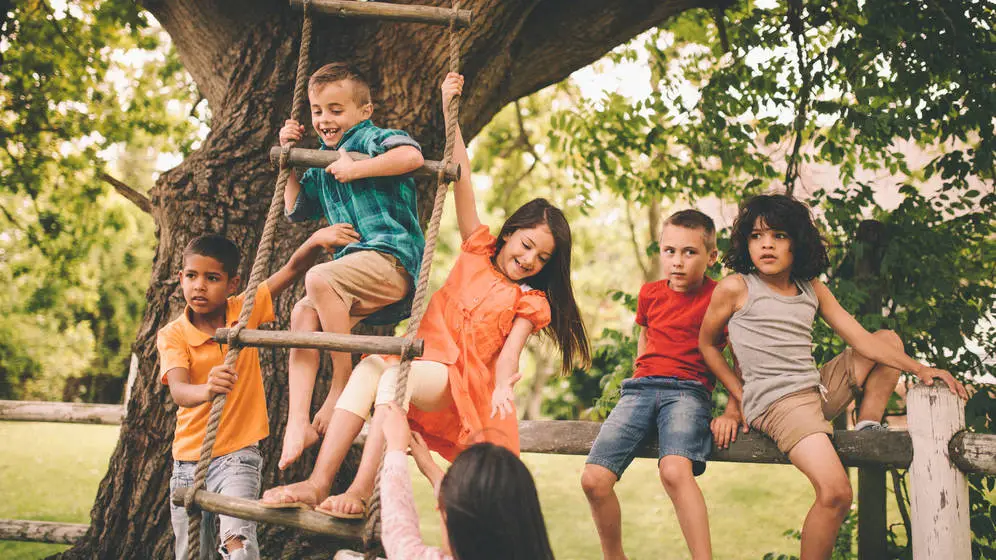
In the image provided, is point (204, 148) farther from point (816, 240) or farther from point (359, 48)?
point (816, 240)

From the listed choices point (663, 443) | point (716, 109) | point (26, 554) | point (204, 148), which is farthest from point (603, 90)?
point (26, 554)

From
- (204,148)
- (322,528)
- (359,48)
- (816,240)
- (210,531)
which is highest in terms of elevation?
(359,48)

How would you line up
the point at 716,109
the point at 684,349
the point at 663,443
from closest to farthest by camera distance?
the point at 663,443 < the point at 684,349 < the point at 716,109

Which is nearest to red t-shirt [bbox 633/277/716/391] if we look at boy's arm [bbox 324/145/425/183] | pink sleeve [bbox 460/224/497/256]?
pink sleeve [bbox 460/224/497/256]

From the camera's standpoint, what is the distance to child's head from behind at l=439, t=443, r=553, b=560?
1.84 meters

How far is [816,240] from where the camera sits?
3035 millimetres

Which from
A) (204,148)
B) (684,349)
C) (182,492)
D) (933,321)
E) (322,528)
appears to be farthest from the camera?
(933,321)

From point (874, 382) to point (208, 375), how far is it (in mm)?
2478

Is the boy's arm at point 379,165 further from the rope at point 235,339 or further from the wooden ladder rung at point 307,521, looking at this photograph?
the wooden ladder rung at point 307,521

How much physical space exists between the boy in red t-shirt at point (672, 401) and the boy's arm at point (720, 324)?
12 cm

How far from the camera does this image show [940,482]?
9.39 feet

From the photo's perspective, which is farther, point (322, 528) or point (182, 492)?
point (182, 492)

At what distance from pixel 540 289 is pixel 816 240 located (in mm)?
1066

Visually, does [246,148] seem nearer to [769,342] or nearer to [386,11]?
[386,11]
